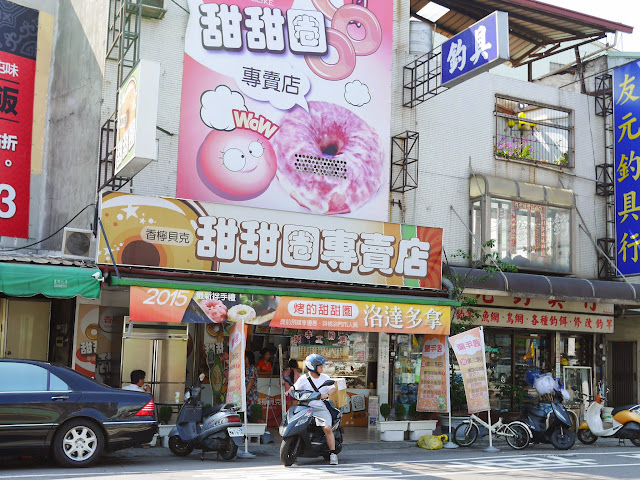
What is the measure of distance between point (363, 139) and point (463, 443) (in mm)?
6822

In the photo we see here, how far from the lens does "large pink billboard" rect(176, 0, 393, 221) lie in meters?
15.7

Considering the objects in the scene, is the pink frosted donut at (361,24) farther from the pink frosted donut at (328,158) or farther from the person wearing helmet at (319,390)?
the person wearing helmet at (319,390)

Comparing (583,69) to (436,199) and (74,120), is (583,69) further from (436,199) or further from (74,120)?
(74,120)

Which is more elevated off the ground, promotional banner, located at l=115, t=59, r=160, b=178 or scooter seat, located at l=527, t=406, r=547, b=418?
promotional banner, located at l=115, t=59, r=160, b=178

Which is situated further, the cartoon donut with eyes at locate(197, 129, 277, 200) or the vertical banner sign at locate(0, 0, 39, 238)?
the vertical banner sign at locate(0, 0, 39, 238)

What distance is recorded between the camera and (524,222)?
18.8m

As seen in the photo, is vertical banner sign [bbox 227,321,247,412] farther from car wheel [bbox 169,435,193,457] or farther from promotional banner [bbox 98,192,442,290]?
promotional banner [bbox 98,192,442,290]

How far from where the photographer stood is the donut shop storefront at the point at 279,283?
43.3 feet

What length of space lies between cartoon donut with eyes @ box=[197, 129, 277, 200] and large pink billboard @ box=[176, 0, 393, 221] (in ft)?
0.07

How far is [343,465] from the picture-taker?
1135 cm

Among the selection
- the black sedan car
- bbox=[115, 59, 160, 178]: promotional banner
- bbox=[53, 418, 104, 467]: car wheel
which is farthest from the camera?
bbox=[115, 59, 160, 178]: promotional banner

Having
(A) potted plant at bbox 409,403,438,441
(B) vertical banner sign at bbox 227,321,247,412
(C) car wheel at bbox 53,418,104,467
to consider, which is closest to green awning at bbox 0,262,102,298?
(B) vertical banner sign at bbox 227,321,247,412

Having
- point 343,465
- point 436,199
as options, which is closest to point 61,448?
point 343,465

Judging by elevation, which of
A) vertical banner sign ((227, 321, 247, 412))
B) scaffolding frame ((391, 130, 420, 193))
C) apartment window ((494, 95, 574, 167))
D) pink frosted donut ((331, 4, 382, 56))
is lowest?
vertical banner sign ((227, 321, 247, 412))
